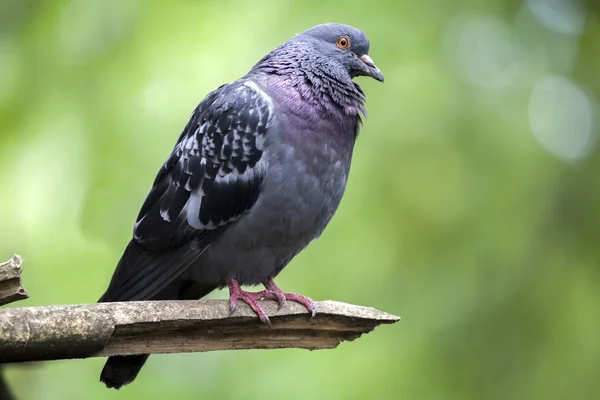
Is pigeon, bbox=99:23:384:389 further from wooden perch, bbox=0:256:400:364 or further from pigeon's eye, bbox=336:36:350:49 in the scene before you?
pigeon's eye, bbox=336:36:350:49

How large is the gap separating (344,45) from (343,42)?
2 centimetres

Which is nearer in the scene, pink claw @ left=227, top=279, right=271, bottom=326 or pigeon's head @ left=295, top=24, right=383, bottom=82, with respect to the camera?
pink claw @ left=227, top=279, right=271, bottom=326

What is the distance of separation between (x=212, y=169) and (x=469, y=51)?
15.1 ft

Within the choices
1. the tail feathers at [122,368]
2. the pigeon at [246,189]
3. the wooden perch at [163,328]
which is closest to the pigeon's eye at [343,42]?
the pigeon at [246,189]

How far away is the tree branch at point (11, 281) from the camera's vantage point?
3332 millimetres

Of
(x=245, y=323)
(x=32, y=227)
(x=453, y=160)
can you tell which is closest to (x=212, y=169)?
(x=245, y=323)

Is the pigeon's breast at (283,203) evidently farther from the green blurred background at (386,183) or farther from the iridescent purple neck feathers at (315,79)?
the green blurred background at (386,183)

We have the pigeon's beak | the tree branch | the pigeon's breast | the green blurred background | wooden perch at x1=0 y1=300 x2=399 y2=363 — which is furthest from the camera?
the green blurred background

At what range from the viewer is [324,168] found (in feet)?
16.0

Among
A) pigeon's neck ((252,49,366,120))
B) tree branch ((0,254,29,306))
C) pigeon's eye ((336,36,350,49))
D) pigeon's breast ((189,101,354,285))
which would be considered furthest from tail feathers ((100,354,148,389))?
pigeon's eye ((336,36,350,49))

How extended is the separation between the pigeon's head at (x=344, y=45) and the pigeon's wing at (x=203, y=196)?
0.76 metres

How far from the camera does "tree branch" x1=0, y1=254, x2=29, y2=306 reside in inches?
131

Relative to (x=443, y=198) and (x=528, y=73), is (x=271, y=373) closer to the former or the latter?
(x=443, y=198)

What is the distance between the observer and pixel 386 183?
8.10 metres
